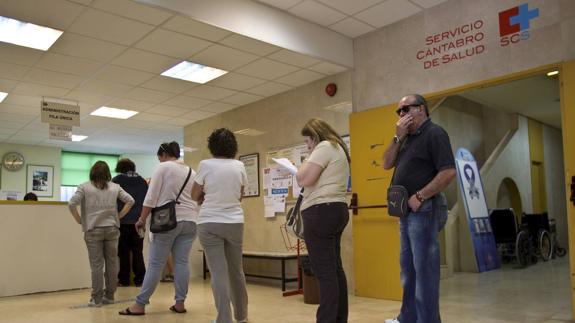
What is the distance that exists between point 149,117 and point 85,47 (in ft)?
10.2

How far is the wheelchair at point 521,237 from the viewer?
7.18 meters

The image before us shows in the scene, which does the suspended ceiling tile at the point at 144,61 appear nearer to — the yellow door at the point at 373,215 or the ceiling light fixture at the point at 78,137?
the yellow door at the point at 373,215

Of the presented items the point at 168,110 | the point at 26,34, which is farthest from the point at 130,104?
the point at 26,34

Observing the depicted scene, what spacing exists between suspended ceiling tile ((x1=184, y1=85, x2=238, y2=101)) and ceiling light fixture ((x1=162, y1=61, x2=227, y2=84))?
305 millimetres

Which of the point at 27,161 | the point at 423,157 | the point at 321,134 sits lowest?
the point at 423,157

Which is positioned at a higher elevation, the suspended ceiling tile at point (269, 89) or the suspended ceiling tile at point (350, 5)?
the suspended ceiling tile at point (350, 5)

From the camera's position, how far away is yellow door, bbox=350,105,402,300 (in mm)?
4625

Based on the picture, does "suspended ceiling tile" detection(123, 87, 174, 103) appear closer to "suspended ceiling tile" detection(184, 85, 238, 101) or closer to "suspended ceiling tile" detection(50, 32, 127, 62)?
"suspended ceiling tile" detection(184, 85, 238, 101)

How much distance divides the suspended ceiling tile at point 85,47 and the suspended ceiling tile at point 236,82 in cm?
133

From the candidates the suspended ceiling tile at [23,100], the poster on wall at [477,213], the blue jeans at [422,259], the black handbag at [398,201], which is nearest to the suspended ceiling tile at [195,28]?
the black handbag at [398,201]

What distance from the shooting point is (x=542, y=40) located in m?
3.69

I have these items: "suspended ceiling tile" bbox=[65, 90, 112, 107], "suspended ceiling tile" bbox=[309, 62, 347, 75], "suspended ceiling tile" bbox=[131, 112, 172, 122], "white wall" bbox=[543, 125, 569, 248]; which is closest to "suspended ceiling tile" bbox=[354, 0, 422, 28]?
"suspended ceiling tile" bbox=[309, 62, 347, 75]

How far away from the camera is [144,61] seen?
5070 mm

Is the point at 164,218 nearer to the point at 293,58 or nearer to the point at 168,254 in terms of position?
the point at 168,254
